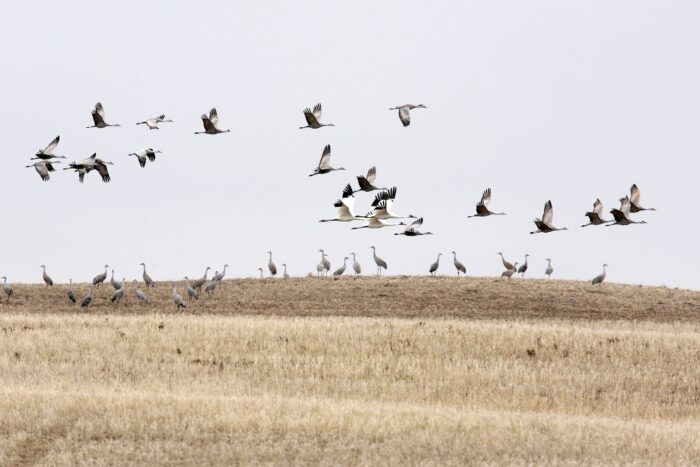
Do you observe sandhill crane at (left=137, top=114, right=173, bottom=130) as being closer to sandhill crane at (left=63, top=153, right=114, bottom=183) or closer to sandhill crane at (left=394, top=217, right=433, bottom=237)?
sandhill crane at (left=63, top=153, right=114, bottom=183)

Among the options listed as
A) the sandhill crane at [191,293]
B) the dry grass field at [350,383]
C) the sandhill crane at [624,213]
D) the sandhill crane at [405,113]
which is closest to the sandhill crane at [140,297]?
the dry grass field at [350,383]

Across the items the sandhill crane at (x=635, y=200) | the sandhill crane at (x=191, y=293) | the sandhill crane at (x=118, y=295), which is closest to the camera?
the sandhill crane at (x=635, y=200)

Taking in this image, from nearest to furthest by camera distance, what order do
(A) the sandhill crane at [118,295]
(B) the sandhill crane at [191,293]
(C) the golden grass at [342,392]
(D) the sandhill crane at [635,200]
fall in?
(C) the golden grass at [342,392]
(D) the sandhill crane at [635,200]
(A) the sandhill crane at [118,295]
(B) the sandhill crane at [191,293]

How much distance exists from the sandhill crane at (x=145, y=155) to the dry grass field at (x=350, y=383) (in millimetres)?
4902

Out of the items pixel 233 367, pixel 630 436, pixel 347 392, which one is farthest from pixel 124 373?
pixel 630 436

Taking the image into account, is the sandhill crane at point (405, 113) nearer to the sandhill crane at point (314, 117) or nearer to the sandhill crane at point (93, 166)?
the sandhill crane at point (314, 117)

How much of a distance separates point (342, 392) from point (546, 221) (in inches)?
674

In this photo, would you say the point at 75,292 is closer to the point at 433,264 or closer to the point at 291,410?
the point at 433,264

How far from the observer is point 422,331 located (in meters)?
Answer: 30.7

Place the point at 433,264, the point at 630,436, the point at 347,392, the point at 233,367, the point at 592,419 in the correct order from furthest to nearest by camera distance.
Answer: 1. the point at 433,264
2. the point at 233,367
3. the point at 347,392
4. the point at 592,419
5. the point at 630,436

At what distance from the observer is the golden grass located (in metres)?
18.2

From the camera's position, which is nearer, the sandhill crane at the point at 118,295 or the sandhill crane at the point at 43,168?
the sandhill crane at the point at 43,168

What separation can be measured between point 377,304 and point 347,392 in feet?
57.4

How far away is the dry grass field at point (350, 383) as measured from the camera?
18.3 meters
